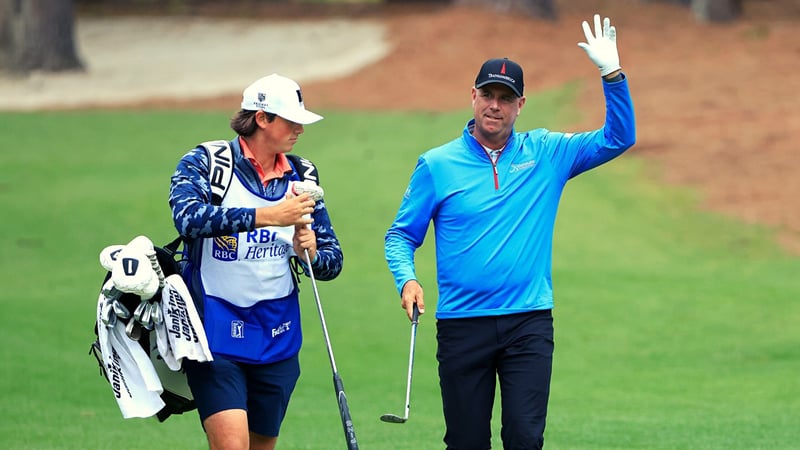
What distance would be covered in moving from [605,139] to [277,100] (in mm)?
1584

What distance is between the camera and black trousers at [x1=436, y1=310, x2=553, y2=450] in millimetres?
6535

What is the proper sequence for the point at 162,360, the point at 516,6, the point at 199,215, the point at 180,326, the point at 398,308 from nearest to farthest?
the point at 199,215 < the point at 180,326 < the point at 162,360 < the point at 398,308 < the point at 516,6

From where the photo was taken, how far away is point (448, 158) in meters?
6.74

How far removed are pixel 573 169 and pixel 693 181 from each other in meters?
14.4

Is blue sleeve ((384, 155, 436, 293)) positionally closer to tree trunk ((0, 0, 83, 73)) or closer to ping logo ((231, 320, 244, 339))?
ping logo ((231, 320, 244, 339))

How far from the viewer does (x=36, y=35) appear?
31.0 metres

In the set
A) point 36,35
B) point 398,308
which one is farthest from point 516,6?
point 398,308

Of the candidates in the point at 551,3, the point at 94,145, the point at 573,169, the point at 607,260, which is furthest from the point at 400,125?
the point at 573,169

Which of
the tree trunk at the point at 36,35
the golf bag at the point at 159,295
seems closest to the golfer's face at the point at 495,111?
the golf bag at the point at 159,295

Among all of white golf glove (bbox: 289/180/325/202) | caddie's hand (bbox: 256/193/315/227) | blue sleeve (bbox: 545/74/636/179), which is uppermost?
blue sleeve (bbox: 545/74/636/179)

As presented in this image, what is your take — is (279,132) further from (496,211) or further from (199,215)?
(496,211)

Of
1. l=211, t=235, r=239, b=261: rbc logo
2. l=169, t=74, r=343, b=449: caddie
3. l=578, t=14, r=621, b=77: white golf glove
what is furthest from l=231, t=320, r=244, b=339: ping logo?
l=578, t=14, r=621, b=77: white golf glove

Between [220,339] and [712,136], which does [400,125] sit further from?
[220,339]

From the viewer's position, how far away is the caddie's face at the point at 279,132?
6.48 metres
